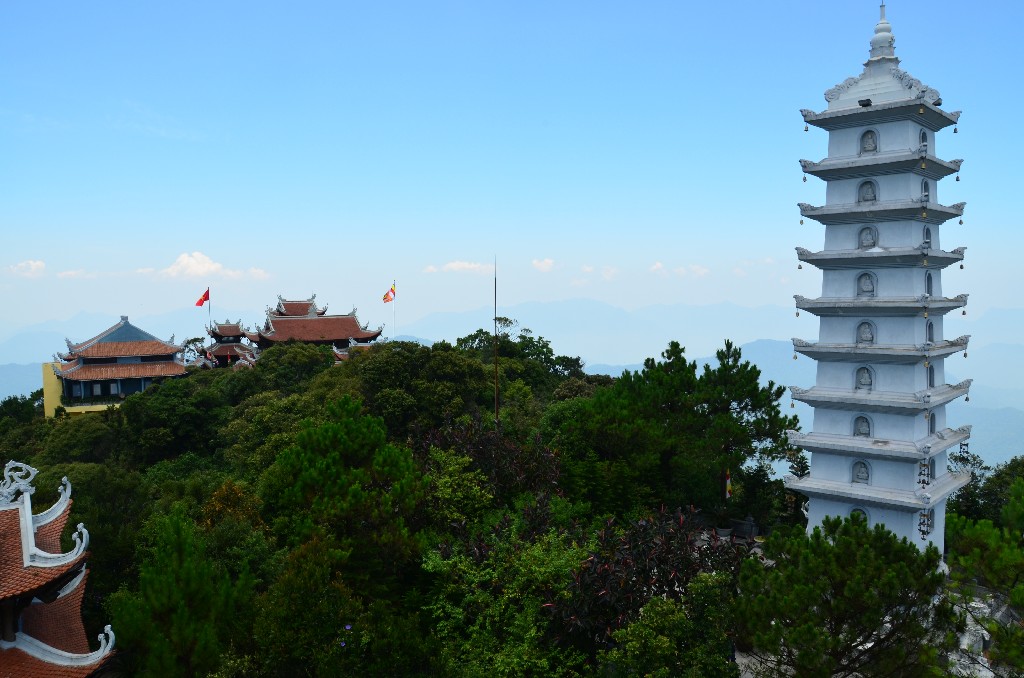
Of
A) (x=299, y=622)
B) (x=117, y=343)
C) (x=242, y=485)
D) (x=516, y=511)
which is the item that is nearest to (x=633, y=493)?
(x=516, y=511)

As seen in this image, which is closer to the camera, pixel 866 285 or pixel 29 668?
pixel 29 668

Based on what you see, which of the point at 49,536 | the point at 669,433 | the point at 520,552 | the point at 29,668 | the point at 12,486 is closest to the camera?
the point at 29,668

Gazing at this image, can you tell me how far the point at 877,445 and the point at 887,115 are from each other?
26.2 ft

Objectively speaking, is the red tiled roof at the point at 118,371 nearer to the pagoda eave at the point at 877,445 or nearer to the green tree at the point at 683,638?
the pagoda eave at the point at 877,445

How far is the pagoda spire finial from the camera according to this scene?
1848 centimetres

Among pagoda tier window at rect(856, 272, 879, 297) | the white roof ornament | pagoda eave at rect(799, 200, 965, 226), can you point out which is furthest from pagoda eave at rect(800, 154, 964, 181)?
the white roof ornament

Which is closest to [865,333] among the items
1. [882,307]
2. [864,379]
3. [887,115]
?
[882,307]

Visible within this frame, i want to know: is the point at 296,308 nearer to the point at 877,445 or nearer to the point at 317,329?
the point at 317,329

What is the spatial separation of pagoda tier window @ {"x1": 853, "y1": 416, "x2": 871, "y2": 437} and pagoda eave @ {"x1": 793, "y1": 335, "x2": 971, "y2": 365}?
4.86ft

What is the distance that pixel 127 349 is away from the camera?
138 ft

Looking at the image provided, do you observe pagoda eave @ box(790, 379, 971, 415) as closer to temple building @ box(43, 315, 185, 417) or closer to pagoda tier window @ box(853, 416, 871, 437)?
pagoda tier window @ box(853, 416, 871, 437)

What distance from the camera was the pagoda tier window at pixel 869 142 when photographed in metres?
18.3

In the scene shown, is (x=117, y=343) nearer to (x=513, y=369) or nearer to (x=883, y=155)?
(x=513, y=369)

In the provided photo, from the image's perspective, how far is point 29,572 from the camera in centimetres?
1109
